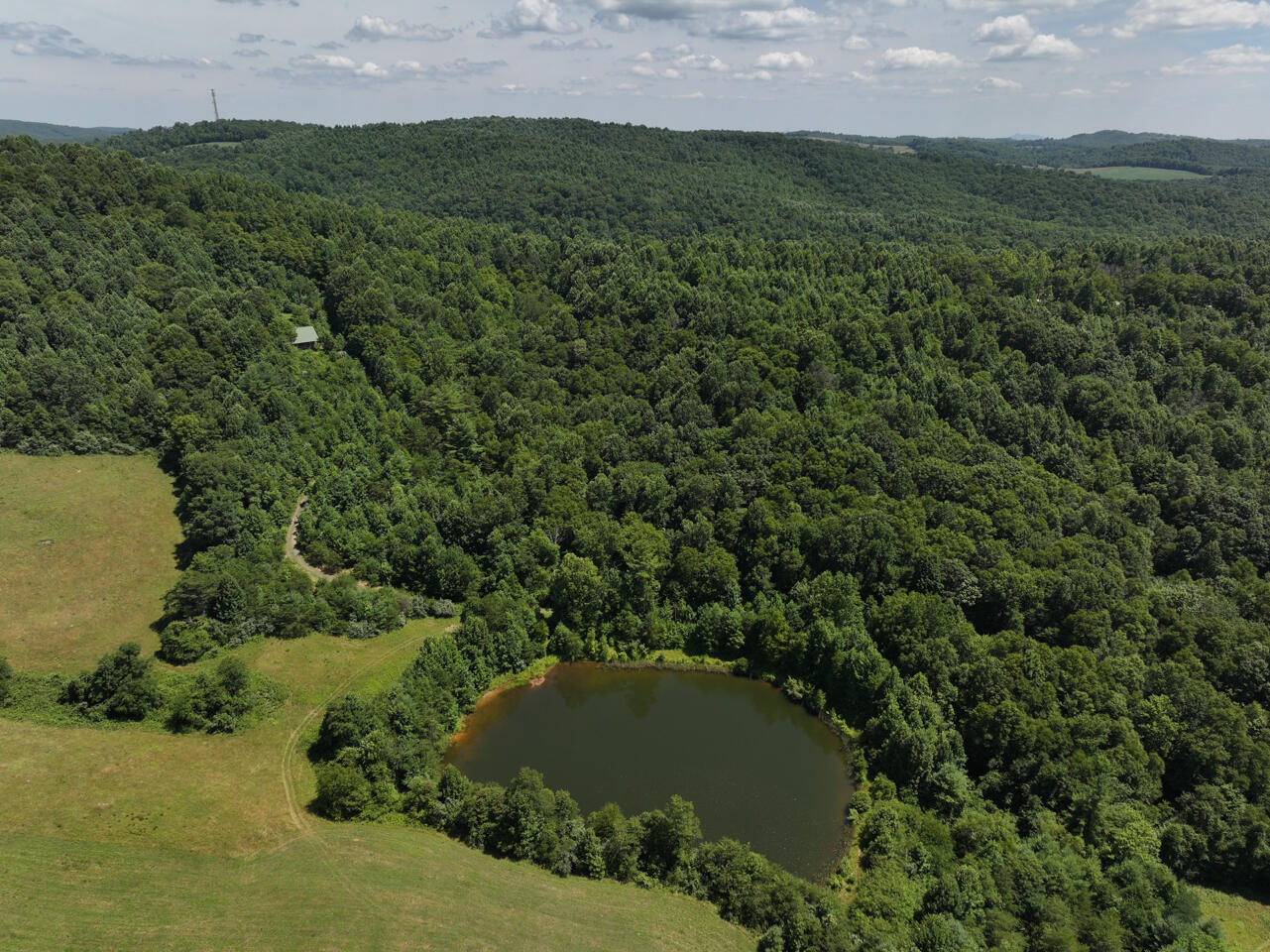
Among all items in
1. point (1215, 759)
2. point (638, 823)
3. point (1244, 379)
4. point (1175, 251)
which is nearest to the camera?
point (638, 823)

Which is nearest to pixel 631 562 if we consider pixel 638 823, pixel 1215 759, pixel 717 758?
pixel 717 758

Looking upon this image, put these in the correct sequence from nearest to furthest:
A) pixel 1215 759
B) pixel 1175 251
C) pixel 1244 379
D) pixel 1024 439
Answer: pixel 1215 759, pixel 1024 439, pixel 1244 379, pixel 1175 251

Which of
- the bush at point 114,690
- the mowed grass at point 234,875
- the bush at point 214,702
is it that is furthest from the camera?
the bush at point 214,702

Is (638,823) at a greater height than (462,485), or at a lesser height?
lesser

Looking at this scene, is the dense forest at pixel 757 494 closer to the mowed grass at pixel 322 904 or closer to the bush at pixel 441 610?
the bush at pixel 441 610

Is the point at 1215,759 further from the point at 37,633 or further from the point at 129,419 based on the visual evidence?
the point at 129,419

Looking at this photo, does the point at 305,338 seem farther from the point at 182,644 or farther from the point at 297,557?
the point at 182,644

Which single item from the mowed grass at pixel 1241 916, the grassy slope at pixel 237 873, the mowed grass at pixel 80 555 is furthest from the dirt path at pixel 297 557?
the mowed grass at pixel 1241 916

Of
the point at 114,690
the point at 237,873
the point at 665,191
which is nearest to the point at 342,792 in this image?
the point at 237,873
